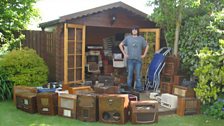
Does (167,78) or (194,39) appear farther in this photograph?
(167,78)

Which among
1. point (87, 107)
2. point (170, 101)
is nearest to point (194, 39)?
Result: point (170, 101)

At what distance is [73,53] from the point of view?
8008mm

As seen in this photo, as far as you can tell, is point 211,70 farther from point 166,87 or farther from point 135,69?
point 135,69

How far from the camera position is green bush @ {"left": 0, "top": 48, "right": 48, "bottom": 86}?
7.07m

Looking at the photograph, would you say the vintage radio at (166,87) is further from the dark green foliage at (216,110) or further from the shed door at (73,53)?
the shed door at (73,53)

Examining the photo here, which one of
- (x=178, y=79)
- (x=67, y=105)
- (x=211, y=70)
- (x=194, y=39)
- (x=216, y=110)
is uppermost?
(x=194, y=39)

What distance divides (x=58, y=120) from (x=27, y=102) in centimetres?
97

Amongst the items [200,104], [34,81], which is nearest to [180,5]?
[200,104]

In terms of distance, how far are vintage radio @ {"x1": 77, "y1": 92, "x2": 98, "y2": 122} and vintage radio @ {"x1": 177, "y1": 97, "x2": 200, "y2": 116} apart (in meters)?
1.83

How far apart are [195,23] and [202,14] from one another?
0.67 metres

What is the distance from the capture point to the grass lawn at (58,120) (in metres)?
5.12

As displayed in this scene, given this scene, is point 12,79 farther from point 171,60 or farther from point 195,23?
point 195,23

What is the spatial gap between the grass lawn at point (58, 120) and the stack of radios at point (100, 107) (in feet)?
0.44

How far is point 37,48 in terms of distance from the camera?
952 centimetres
